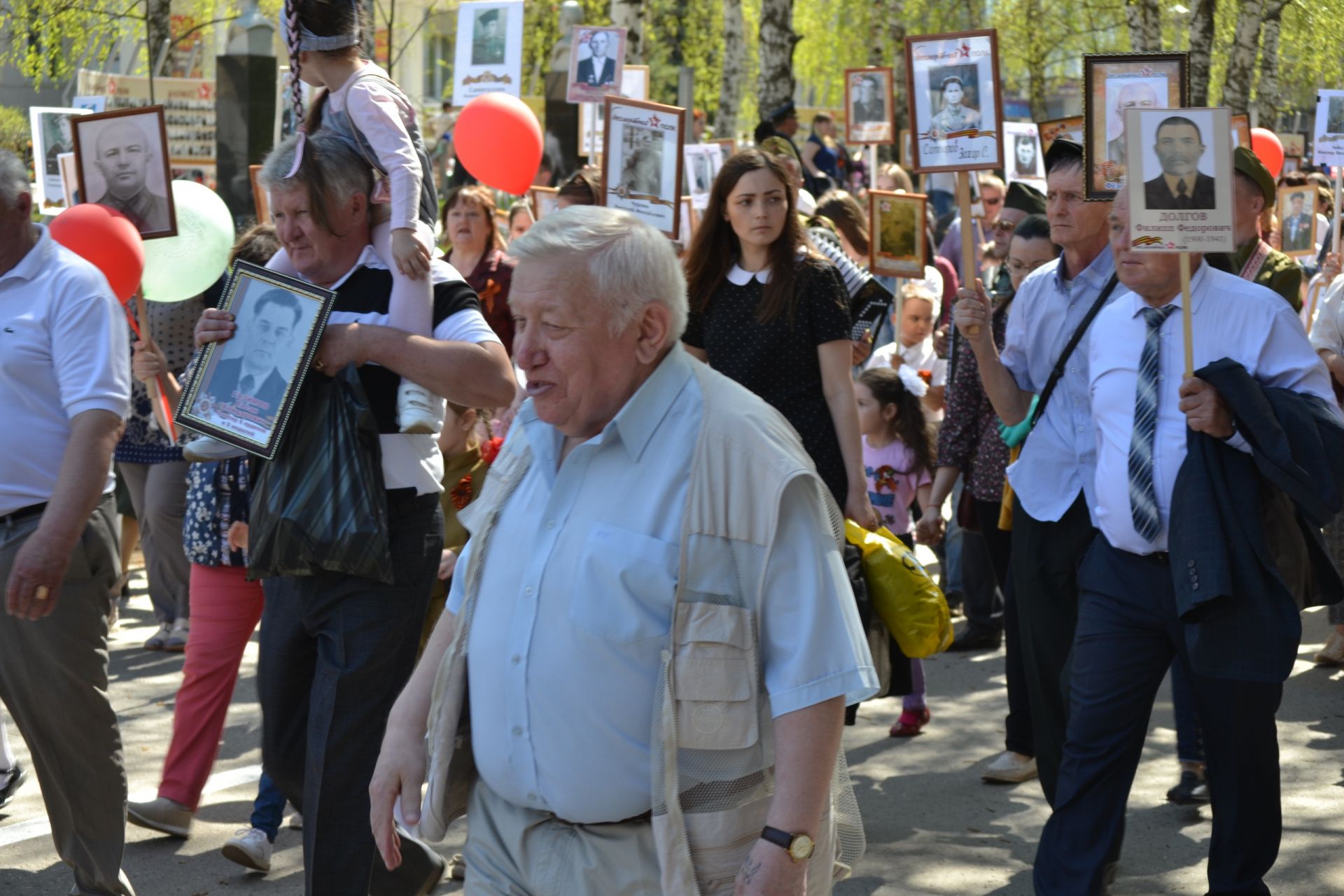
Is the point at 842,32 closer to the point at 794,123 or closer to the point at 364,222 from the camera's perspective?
the point at 794,123

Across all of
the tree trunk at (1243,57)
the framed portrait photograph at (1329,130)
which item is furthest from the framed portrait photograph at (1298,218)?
the tree trunk at (1243,57)

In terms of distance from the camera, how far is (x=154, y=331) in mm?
7523

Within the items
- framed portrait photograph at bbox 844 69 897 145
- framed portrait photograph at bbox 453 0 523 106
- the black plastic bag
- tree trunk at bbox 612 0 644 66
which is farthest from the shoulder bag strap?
tree trunk at bbox 612 0 644 66

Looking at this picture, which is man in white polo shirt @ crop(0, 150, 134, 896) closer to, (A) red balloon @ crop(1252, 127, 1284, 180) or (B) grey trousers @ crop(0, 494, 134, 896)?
(B) grey trousers @ crop(0, 494, 134, 896)

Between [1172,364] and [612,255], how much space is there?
6.85 ft

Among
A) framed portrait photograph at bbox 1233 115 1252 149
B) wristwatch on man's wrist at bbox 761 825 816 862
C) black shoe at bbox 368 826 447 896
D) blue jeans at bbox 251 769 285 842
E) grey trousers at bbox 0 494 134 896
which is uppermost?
framed portrait photograph at bbox 1233 115 1252 149

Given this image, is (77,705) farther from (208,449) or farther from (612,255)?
(612,255)

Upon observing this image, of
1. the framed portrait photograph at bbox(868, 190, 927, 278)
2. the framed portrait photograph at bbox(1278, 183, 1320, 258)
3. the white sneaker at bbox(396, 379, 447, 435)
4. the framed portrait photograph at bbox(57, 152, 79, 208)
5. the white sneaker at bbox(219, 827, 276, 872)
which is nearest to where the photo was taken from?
the white sneaker at bbox(396, 379, 447, 435)

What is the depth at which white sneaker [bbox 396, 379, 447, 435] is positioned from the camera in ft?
13.2

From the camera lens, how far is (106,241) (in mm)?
5770

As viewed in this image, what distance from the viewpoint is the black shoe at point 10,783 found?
5.86 metres

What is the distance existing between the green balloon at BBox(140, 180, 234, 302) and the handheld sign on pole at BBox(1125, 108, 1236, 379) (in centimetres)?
374

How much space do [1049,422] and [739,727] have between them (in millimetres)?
2526

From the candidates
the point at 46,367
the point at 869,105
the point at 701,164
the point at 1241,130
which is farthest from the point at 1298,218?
the point at 46,367
